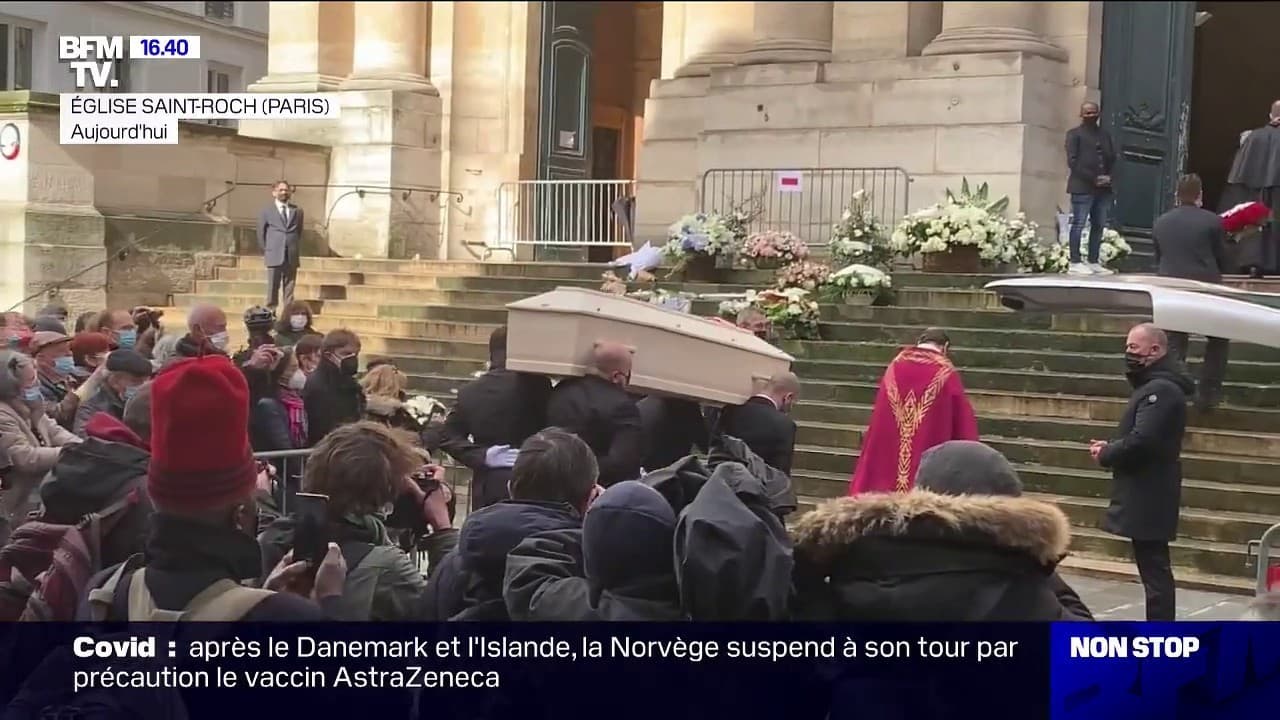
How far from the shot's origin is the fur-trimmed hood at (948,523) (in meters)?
3.53

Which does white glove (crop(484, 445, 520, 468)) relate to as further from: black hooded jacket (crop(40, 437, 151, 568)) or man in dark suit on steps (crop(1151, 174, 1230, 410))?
man in dark suit on steps (crop(1151, 174, 1230, 410))

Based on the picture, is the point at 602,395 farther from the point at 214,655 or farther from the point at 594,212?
the point at 594,212

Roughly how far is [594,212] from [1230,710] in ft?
54.5

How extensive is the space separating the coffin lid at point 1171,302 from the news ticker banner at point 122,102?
14.5ft

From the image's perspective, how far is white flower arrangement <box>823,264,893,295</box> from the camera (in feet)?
44.9

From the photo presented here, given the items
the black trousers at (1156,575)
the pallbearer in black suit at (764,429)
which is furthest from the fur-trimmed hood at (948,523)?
the black trousers at (1156,575)

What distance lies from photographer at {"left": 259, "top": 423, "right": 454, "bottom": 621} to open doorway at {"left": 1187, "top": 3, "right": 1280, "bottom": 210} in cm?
2217

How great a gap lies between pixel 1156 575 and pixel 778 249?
7.89 meters

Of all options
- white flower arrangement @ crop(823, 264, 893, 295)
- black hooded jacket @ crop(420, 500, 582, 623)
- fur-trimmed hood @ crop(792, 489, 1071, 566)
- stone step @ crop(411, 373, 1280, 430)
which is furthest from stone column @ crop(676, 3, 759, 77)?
fur-trimmed hood @ crop(792, 489, 1071, 566)

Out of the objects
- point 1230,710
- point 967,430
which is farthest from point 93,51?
point 1230,710

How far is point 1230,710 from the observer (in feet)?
13.6

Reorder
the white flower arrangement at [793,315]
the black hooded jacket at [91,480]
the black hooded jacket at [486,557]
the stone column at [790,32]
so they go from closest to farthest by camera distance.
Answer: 1. the black hooded jacket at [486,557]
2. the black hooded jacket at [91,480]
3. the white flower arrangement at [793,315]
4. the stone column at [790,32]

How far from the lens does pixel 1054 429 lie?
11.2 metres

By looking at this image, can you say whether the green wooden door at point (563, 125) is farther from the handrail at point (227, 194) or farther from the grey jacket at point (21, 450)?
the grey jacket at point (21, 450)
